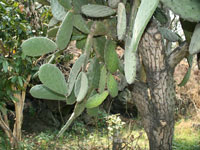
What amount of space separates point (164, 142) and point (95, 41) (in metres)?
A: 0.67

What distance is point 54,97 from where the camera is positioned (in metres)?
0.81

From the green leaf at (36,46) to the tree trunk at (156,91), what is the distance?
44cm

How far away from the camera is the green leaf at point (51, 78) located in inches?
26.4

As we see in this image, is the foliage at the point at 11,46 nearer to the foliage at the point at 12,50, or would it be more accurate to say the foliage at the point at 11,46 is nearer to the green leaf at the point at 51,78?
the foliage at the point at 12,50

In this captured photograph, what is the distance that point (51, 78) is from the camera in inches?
27.0

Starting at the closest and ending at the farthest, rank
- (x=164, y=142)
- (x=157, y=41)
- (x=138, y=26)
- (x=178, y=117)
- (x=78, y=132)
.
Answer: (x=138, y=26) < (x=157, y=41) < (x=164, y=142) < (x=78, y=132) < (x=178, y=117)

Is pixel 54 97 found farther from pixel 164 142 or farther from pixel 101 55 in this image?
pixel 164 142

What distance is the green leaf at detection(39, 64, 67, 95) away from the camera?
0.67 meters

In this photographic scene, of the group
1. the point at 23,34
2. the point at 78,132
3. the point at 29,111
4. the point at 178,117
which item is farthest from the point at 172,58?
the point at 178,117

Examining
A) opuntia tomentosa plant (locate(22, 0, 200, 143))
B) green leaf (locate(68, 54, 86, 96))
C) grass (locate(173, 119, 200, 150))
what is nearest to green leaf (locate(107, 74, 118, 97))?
opuntia tomentosa plant (locate(22, 0, 200, 143))

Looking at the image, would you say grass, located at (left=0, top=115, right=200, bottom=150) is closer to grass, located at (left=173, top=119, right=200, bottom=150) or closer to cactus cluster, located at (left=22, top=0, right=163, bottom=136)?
grass, located at (left=173, top=119, right=200, bottom=150)

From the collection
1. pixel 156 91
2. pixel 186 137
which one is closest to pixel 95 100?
pixel 156 91

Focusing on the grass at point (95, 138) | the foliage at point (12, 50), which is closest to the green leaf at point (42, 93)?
the foliage at point (12, 50)

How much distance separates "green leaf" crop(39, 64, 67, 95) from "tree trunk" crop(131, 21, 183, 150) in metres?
0.45
